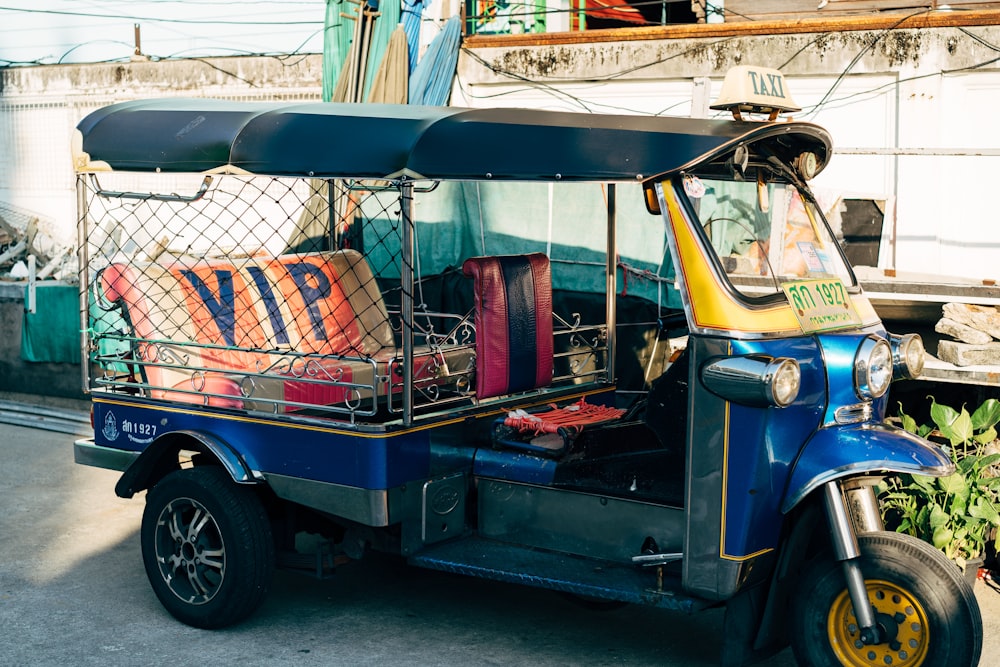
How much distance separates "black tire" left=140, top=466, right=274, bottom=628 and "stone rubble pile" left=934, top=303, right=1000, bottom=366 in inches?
139

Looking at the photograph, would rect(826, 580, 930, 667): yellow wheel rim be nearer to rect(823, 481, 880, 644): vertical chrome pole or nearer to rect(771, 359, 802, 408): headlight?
rect(823, 481, 880, 644): vertical chrome pole

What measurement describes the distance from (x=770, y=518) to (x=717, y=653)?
922mm

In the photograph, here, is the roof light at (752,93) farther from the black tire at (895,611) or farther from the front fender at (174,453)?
the front fender at (174,453)

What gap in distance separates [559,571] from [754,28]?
6.48 meters

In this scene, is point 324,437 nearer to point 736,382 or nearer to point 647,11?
point 736,382

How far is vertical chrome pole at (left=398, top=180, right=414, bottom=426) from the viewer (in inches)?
184

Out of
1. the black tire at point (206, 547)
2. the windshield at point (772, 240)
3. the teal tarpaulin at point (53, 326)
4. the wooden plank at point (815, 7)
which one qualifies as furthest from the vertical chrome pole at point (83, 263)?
the wooden plank at point (815, 7)

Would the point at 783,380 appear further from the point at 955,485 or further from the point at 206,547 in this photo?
the point at 206,547

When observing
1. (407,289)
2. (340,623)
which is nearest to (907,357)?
(407,289)

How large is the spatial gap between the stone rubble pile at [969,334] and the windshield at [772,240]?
4.71ft

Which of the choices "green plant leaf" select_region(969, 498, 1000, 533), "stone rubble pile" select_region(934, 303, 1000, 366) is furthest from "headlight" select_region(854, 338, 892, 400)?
"stone rubble pile" select_region(934, 303, 1000, 366)

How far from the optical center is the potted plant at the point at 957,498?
529 cm

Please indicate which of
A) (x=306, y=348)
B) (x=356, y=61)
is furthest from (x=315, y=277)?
(x=356, y=61)

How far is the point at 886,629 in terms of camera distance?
160 inches
